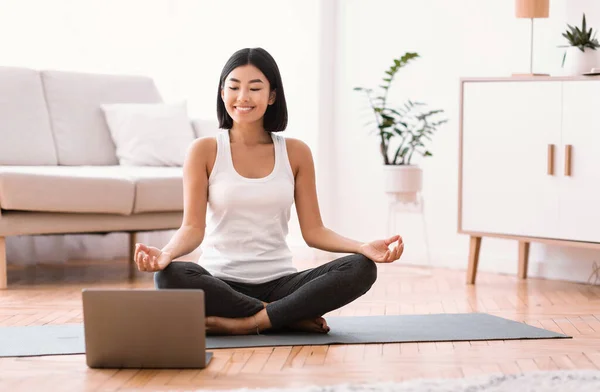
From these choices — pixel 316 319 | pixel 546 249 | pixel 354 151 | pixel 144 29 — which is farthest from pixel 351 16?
pixel 316 319

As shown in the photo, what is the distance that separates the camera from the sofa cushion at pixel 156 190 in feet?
14.2

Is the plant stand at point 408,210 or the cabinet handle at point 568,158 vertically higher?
the cabinet handle at point 568,158

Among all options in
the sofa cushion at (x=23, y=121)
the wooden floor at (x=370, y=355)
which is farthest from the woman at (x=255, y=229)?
the sofa cushion at (x=23, y=121)

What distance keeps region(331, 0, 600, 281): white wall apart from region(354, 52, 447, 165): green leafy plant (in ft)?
0.22

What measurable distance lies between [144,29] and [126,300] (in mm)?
3459

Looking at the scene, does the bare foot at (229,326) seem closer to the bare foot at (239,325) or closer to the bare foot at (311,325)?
the bare foot at (239,325)

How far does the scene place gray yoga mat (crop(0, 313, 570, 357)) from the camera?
276 cm

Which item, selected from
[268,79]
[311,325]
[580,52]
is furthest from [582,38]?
[311,325]

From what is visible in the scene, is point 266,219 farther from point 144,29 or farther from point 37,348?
point 144,29

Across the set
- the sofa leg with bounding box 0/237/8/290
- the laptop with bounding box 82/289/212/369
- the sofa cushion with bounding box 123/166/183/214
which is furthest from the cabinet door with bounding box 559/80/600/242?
the sofa leg with bounding box 0/237/8/290

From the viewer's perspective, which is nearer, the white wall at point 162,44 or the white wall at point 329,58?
the white wall at point 329,58

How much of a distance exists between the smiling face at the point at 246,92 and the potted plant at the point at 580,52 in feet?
5.88

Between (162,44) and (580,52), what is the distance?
2.48 m

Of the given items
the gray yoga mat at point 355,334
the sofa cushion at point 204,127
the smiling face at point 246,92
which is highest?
the smiling face at point 246,92
